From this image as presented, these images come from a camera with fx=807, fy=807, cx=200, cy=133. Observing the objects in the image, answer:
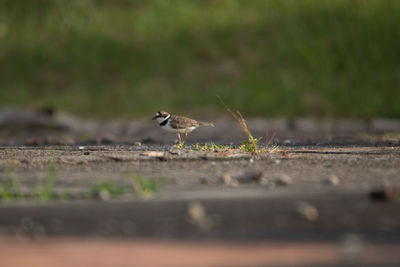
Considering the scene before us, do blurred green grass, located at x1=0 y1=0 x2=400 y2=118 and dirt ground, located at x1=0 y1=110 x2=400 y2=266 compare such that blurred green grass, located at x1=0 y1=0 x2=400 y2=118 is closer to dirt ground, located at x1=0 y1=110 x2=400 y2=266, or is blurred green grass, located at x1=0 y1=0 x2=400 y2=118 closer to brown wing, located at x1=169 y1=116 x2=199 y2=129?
brown wing, located at x1=169 y1=116 x2=199 y2=129

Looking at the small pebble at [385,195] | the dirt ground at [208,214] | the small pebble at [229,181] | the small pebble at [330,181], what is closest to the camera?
the dirt ground at [208,214]

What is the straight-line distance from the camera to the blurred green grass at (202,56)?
17.1 m

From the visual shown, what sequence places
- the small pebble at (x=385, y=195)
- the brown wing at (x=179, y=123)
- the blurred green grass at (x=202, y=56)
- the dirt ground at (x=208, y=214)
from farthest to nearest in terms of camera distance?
the blurred green grass at (x=202, y=56)
the brown wing at (x=179, y=123)
the small pebble at (x=385, y=195)
the dirt ground at (x=208, y=214)

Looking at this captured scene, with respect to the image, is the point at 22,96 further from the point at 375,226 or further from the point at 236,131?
the point at 375,226

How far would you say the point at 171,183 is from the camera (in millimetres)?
5930

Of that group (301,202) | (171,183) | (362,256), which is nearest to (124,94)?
(171,183)

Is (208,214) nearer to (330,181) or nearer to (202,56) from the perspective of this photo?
(330,181)

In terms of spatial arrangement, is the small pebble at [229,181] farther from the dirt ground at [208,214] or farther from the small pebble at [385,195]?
the small pebble at [385,195]

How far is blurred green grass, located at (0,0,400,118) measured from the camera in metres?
17.1

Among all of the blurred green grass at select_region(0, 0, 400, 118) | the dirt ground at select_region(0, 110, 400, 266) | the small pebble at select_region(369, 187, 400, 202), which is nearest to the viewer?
the dirt ground at select_region(0, 110, 400, 266)

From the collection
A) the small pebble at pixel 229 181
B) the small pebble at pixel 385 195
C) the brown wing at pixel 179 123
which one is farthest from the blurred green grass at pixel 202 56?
the small pebble at pixel 385 195

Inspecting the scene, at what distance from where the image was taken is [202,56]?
18797 mm

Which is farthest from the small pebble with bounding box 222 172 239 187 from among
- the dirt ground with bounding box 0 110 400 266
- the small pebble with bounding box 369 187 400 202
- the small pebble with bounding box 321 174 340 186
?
the small pebble with bounding box 369 187 400 202

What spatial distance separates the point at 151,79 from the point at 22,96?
112 inches
